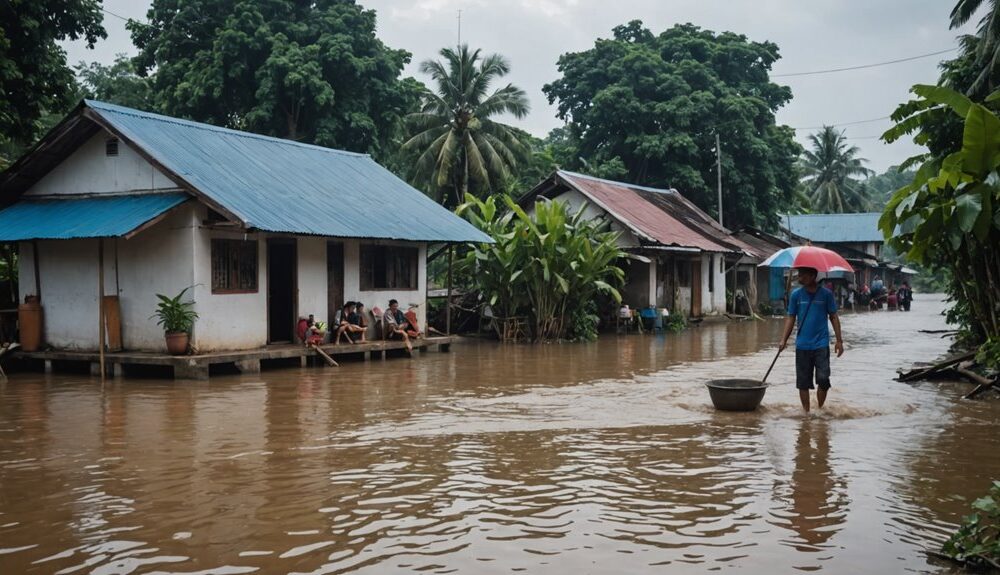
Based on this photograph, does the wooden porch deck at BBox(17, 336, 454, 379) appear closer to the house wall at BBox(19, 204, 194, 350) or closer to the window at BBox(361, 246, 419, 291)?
the house wall at BBox(19, 204, 194, 350)

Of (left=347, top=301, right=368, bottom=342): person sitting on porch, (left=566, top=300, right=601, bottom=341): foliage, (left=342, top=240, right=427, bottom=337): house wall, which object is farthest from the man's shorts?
(left=566, top=300, right=601, bottom=341): foliage

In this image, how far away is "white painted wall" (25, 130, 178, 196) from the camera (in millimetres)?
15656

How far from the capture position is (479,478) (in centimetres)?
750

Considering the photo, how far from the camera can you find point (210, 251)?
608 inches

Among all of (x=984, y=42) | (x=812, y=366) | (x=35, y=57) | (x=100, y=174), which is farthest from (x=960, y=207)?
(x=35, y=57)

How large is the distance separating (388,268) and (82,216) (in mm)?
6460

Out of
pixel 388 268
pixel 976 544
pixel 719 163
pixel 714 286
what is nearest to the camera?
pixel 976 544

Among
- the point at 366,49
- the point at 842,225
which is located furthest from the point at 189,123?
the point at 842,225

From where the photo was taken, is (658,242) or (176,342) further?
(658,242)

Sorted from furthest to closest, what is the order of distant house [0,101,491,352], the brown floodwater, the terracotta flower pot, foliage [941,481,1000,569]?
distant house [0,101,491,352], the terracotta flower pot, the brown floodwater, foliage [941,481,1000,569]

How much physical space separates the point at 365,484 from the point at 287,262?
11.2 meters

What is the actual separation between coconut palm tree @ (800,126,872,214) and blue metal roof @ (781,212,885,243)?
630 centimetres

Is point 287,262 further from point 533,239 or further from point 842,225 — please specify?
point 842,225

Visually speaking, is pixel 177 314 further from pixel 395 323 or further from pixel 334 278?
pixel 395 323
